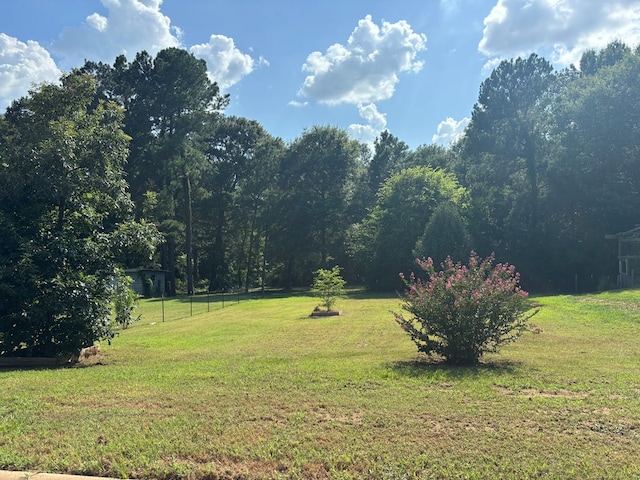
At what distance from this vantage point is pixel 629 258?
2819cm

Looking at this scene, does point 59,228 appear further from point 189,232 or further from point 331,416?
point 189,232

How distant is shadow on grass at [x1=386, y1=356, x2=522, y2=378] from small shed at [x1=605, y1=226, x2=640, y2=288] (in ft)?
77.0

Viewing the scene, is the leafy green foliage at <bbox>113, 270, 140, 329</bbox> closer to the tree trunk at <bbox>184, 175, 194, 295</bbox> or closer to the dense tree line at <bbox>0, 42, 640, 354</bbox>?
the dense tree line at <bbox>0, 42, 640, 354</bbox>

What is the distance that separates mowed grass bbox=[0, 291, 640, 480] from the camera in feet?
12.6

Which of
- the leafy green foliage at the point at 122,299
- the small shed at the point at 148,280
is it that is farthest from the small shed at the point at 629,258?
the small shed at the point at 148,280

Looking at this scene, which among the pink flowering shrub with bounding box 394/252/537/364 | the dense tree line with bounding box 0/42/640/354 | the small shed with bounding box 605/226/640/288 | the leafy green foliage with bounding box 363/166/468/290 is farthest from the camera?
the leafy green foliage with bounding box 363/166/468/290

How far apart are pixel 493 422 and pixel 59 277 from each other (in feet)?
26.3

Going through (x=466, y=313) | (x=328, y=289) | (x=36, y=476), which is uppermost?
(x=466, y=313)

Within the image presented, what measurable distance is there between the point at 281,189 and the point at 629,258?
1142 inches

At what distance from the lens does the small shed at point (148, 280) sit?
40.4m

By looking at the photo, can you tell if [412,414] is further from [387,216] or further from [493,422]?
[387,216]

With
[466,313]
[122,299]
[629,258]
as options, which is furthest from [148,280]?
[466,313]

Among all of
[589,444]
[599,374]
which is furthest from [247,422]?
[599,374]

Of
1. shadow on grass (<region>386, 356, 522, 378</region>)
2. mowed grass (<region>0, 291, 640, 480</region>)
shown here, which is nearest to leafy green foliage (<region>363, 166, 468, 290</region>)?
mowed grass (<region>0, 291, 640, 480</region>)
